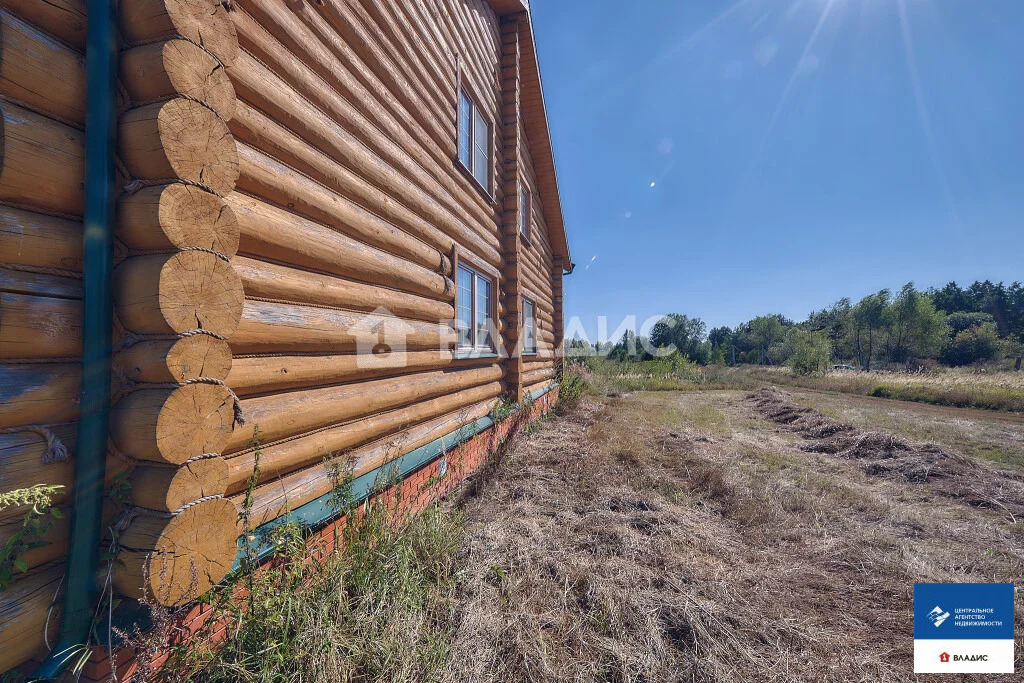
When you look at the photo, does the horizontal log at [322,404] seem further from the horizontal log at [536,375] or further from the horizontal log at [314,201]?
the horizontal log at [536,375]

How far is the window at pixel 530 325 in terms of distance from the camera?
8.55 metres

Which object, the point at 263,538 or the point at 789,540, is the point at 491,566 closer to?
the point at 263,538

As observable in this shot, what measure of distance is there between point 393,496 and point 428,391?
106 centimetres

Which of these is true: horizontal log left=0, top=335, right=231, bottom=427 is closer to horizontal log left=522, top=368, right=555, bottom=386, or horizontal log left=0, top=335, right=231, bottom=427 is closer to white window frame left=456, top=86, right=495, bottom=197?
white window frame left=456, top=86, right=495, bottom=197

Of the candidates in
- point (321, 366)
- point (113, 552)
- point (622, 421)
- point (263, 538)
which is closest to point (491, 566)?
point (263, 538)

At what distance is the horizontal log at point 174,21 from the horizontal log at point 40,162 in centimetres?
49

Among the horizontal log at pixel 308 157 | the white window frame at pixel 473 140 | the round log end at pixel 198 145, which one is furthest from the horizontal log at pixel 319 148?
the white window frame at pixel 473 140

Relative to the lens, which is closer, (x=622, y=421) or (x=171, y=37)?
(x=171, y=37)

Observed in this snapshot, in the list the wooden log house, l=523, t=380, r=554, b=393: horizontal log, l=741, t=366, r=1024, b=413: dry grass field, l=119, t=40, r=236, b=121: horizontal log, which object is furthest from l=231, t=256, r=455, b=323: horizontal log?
l=741, t=366, r=1024, b=413: dry grass field

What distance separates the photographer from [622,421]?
934 centimetres

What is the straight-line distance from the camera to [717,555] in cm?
339

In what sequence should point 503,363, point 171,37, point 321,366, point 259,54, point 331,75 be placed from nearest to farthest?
point 171,37
point 259,54
point 321,366
point 331,75
point 503,363

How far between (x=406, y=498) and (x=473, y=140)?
4.96 metres

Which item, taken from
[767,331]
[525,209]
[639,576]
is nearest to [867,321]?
[767,331]
